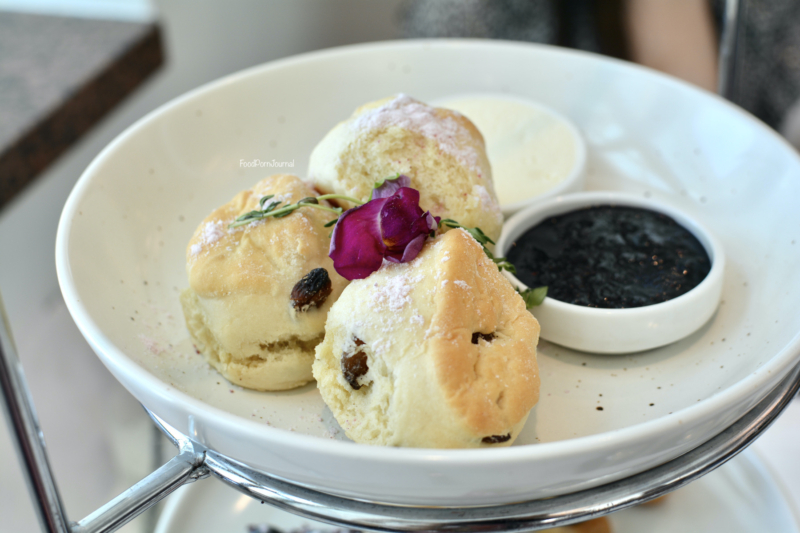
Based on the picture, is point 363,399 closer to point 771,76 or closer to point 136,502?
point 136,502

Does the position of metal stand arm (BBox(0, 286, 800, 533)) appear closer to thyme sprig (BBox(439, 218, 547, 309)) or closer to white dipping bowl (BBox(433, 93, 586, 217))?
thyme sprig (BBox(439, 218, 547, 309))

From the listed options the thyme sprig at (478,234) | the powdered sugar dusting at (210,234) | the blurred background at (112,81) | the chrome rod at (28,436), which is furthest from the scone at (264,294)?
the blurred background at (112,81)

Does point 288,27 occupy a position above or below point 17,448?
below

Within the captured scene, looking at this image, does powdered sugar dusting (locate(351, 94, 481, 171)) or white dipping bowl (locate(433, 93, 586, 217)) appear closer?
powdered sugar dusting (locate(351, 94, 481, 171))

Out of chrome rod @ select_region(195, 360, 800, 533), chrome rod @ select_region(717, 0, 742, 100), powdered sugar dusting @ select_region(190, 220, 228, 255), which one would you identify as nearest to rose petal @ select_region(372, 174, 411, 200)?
powdered sugar dusting @ select_region(190, 220, 228, 255)

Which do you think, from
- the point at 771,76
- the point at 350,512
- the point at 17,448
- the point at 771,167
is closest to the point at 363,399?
the point at 350,512

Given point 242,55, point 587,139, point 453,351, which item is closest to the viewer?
point 453,351

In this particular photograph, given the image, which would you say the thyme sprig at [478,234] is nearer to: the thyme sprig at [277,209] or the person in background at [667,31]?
the thyme sprig at [277,209]

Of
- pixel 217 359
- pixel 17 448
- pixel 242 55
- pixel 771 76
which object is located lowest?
pixel 771 76
